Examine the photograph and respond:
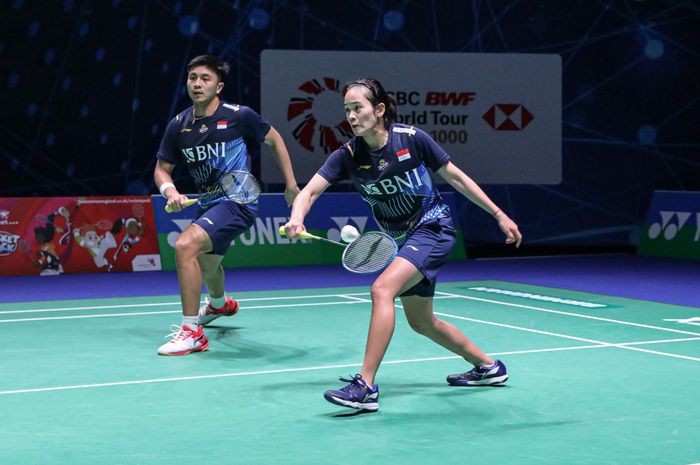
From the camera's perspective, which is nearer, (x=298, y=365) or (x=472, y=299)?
(x=298, y=365)

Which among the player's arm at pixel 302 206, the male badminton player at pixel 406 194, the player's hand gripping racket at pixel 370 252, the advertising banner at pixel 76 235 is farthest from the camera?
the advertising banner at pixel 76 235

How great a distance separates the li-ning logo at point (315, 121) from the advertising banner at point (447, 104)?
0.01 metres

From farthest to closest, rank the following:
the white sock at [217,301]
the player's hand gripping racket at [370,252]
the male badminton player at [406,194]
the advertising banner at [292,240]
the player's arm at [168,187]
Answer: the advertising banner at [292,240] → the white sock at [217,301] → the player's arm at [168,187] → the male badminton player at [406,194] → the player's hand gripping racket at [370,252]

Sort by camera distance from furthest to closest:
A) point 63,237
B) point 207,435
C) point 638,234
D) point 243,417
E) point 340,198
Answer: point 638,234, point 340,198, point 63,237, point 243,417, point 207,435

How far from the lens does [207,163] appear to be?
7.59 meters

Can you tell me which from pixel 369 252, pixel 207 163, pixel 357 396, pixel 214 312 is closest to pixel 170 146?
pixel 207 163

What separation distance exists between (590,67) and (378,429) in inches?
430

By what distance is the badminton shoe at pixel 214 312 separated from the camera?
834 centimetres

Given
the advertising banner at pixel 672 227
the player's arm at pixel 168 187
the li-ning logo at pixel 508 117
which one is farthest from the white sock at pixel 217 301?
the advertising banner at pixel 672 227

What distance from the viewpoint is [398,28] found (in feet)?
46.8

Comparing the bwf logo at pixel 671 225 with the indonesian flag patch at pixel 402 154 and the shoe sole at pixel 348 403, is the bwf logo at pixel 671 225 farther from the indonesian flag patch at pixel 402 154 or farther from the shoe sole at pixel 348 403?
the shoe sole at pixel 348 403

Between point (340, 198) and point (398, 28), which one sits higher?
point (398, 28)

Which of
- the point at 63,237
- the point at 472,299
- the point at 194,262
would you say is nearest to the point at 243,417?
the point at 194,262

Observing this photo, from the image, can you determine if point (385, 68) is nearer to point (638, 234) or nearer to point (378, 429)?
point (638, 234)
